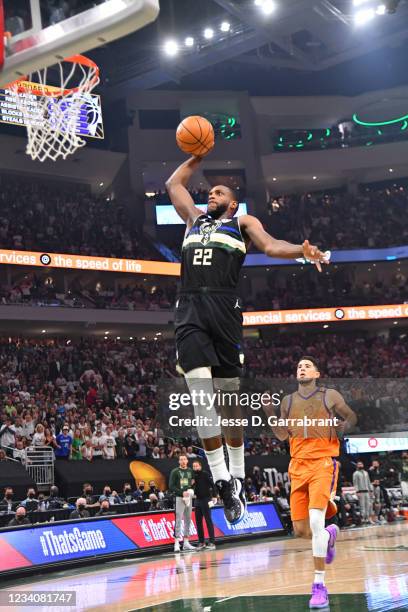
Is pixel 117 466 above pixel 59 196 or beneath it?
beneath

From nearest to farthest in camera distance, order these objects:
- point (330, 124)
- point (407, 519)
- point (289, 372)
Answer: point (407, 519), point (289, 372), point (330, 124)

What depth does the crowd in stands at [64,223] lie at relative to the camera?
34344 mm

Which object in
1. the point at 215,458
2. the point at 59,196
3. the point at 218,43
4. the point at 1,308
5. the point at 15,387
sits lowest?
the point at 215,458

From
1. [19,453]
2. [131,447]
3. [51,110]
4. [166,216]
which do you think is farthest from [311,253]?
[166,216]

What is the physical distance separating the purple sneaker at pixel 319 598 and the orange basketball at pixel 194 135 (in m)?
5.07

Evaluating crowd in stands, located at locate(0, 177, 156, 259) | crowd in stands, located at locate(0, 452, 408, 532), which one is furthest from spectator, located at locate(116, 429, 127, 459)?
crowd in stands, located at locate(0, 177, 156, 259)

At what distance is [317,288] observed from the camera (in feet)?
140

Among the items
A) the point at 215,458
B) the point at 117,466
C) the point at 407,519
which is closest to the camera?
the point at 215,458

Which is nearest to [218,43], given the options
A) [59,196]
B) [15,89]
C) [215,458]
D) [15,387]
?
[59,196]

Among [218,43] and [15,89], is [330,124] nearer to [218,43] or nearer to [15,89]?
[218,43]

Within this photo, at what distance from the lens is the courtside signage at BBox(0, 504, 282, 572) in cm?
1340

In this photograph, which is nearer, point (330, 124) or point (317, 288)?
point (317, 288)

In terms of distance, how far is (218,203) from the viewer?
5.50 metres

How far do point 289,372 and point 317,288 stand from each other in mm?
Answer: 7633
